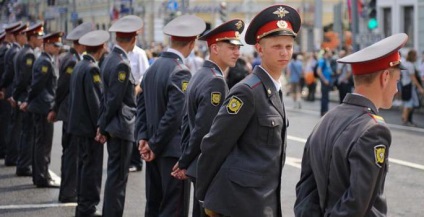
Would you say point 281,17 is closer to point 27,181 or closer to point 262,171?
point 262,171

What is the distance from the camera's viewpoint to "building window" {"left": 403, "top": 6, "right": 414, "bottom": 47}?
3884cm

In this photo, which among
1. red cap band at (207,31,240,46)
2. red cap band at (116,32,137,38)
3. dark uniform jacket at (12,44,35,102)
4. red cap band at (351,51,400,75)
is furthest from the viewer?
dark uniform jacket at (12,44,35,102)

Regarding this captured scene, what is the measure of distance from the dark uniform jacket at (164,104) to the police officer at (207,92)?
0.67m

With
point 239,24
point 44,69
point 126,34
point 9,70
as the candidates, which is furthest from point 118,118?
point 9,70

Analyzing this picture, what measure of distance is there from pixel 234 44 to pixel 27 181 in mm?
6567

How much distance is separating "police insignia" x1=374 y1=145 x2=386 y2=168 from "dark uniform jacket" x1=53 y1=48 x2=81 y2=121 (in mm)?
7227

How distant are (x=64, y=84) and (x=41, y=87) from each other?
109 centimetres

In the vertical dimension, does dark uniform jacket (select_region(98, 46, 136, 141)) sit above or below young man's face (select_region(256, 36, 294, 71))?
below

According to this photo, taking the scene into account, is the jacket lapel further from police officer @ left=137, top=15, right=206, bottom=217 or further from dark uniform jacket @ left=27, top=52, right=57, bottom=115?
dark uniform jacket @ left=27, top=52, right=57, bottom=115

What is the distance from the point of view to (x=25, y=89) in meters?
13.5

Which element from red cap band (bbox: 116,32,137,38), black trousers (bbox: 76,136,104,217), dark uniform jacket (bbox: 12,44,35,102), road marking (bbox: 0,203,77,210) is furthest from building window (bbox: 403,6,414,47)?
red cap band (bbox: 116,32,137,38)

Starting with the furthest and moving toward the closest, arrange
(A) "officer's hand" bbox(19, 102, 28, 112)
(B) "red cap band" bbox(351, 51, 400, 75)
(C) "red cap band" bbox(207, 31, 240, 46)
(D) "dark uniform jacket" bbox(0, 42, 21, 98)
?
(D) "dark uniform jacket" bbox(0, 42, 21, 98) → (A) "officer's hand" bbox(19, 102, 28, 112) → (C) "red cap band" bbox(207, 31, 240, 46) → (B) "red cap band" bbox(351, 51, 400, 75)

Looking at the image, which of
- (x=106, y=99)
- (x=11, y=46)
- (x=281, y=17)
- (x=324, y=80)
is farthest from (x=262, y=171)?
(x=324, y=80)

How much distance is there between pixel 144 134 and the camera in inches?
329
